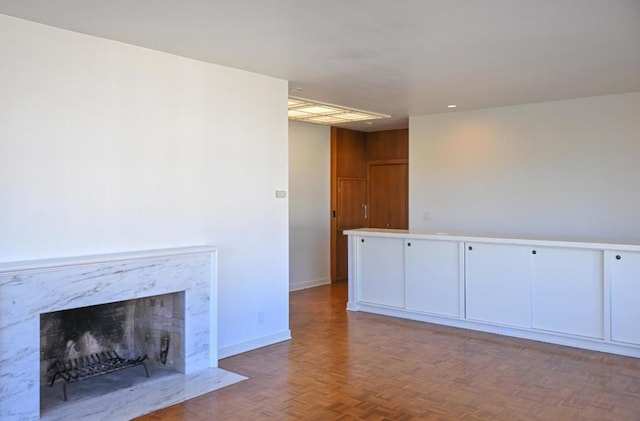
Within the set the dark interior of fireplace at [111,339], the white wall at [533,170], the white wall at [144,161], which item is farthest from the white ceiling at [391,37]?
the dark interior of fireplace at [111,339]

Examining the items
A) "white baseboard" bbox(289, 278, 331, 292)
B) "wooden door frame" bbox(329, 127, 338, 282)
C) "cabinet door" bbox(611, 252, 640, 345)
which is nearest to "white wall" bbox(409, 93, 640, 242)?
"cabinet door" bbox(611, 252, 640, 345)

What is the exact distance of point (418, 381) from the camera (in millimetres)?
3830

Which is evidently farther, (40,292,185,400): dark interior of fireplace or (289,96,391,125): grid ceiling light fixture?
(289,96,391,125): grid ceiling light fixture

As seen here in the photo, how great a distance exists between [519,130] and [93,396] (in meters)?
5.43

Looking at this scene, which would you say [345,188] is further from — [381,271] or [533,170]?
[533,170]

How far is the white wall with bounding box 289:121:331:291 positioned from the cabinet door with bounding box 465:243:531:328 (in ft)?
9.93

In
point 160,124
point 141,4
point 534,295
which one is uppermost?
point 141,4

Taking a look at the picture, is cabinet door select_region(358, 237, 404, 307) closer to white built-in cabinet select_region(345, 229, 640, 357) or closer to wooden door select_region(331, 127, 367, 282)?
white built-in cabinet select_region(345, 229, 640, 357)

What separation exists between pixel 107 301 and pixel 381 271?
3.43 metres

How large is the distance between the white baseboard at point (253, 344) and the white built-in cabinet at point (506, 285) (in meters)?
1.52

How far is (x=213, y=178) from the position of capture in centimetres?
437

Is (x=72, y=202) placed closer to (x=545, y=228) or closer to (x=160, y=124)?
(x=160, y=124)

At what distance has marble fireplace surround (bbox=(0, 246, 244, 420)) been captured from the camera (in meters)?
3.01

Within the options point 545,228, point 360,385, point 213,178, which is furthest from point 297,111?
point 360,385
